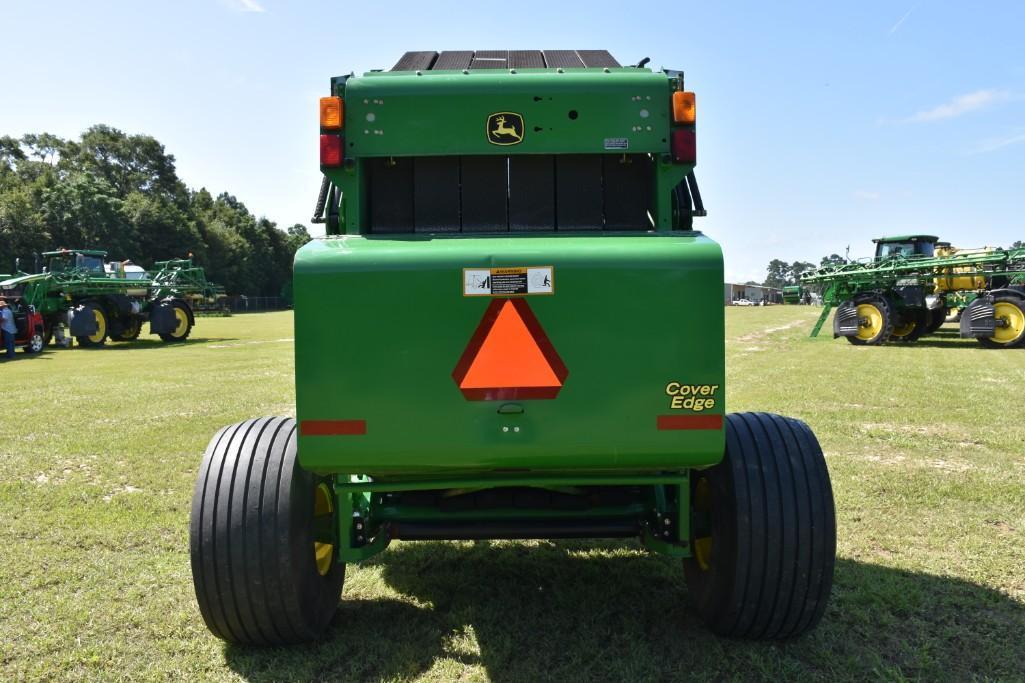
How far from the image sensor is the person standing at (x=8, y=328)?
17.8m

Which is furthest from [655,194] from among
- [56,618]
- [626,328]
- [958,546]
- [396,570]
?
[56,618]

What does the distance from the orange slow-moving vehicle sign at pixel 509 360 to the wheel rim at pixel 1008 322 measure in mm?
19806

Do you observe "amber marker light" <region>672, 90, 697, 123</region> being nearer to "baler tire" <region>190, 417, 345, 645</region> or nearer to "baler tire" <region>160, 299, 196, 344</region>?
"baler tire" <region>190, 417, 345, 645</region>

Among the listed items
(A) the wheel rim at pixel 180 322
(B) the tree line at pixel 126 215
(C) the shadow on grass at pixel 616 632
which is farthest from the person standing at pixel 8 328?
(B) the tree line at pixel 126 215

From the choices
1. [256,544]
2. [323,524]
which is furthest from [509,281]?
[323,524]

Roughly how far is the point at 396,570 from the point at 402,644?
968mm

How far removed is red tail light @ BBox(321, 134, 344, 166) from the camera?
3236 millimetres

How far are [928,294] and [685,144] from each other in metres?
20.8

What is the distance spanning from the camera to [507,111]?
10.7ft

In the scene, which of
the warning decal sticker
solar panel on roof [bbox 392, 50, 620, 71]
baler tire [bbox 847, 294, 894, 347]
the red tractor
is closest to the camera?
the warning decal sticker

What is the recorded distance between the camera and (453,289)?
8.69 ft

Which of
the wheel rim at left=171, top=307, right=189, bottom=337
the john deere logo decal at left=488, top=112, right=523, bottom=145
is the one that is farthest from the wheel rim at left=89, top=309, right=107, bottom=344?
the john deere logo decal at left=488, top=112, right=523, bottom=145

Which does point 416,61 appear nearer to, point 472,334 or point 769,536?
point 472,334

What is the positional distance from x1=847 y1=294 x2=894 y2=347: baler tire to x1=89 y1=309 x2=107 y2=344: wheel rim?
2192cm
